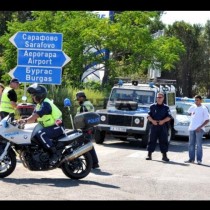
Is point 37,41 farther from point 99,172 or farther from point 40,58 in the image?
point 99,172

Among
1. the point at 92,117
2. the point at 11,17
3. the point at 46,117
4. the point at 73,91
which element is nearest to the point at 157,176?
the point at 92,117

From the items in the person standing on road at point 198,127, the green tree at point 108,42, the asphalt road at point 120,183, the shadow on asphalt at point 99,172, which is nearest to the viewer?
the asphalt road at point 120,183

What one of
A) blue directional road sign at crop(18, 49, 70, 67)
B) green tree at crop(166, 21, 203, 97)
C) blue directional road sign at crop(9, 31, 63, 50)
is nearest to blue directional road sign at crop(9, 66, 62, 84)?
blue directional road sign at crop(18, 49, 70, 67)

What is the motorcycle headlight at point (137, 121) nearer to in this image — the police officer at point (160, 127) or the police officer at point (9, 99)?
the police officer at point (160, 127)

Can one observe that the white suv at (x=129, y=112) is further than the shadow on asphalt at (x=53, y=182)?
Yes

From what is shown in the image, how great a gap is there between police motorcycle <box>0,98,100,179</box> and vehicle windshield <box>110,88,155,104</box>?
8.35m

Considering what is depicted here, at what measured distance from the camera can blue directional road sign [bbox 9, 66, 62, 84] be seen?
52.4 ft

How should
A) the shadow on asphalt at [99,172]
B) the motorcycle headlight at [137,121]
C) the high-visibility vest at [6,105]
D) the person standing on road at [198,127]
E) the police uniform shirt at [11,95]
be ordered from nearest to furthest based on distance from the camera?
the shadow on asphalt at [99,172], the police uniform shirt at [11,95], the high-visibility vest at [6,105], the person standing on road at [198,127], the motorcycle headlight at [137,121]

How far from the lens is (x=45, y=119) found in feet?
30.6

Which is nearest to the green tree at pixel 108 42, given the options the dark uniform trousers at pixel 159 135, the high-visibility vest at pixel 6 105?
the dark uniform trousers at pixel 159 135

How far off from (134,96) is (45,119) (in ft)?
28.7

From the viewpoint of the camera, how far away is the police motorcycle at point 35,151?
9117 mm

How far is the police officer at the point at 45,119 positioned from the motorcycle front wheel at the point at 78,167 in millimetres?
231

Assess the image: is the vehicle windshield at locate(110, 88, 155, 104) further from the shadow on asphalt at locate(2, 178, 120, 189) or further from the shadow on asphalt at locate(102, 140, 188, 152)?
the shadow on asphalt at locate(2, 178, 120, 189)
